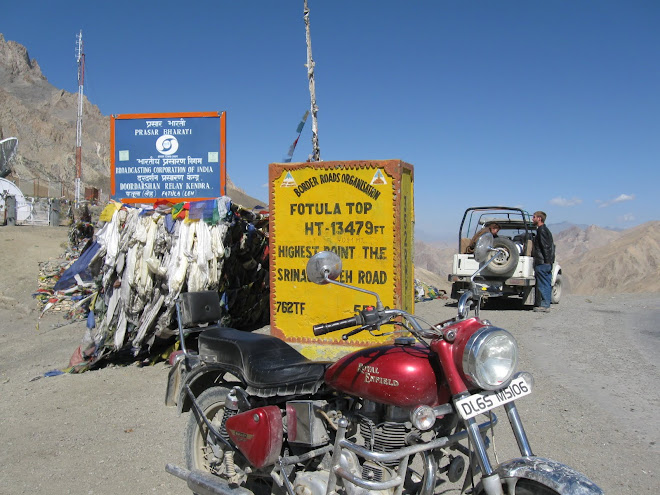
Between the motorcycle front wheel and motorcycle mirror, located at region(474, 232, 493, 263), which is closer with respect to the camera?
motorcycle mirror, located at region(474, 232, 493, 263)

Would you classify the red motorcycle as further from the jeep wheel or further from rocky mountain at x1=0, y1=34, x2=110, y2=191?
rocky mountain at x1=0, y1=34, x2=110, y2=191

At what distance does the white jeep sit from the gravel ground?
1.63 m

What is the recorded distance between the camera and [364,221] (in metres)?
5.73

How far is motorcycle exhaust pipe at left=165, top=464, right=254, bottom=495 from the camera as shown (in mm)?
3188

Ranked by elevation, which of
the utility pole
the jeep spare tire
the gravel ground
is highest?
the utility pole

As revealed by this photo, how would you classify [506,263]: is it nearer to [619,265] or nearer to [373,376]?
[373,376]

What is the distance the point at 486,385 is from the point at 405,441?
0.54 m

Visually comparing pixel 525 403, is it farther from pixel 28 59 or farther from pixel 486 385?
pixel 28 59

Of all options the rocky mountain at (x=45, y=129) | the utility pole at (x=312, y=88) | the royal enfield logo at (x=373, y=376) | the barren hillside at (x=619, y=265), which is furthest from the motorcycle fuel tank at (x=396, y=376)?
the rocky mountain at (x=45, y=129)

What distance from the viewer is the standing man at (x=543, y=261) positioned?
11.4m

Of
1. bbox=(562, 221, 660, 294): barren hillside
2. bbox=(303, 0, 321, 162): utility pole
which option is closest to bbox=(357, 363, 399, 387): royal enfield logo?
bbox=(303, 0, 321, 162): utility pole

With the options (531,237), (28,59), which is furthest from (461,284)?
(28,59)

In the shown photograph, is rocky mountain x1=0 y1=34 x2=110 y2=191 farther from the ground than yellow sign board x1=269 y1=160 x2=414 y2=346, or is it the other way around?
rocky mountain x1=0 y1=34 x2=110 y2=191

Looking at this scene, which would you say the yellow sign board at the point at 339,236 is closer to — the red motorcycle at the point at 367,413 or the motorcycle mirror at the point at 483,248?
the red motorcycle at the point at 367,413
